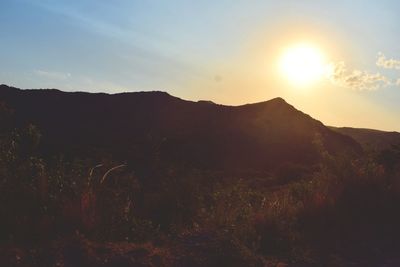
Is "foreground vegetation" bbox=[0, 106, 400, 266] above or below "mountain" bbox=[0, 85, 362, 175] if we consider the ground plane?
below

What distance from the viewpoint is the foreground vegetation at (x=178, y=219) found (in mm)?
6223

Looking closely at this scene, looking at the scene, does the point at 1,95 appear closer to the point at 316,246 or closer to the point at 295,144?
the point at 295,144

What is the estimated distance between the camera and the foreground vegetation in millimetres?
6223

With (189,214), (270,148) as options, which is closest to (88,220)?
(189,214)

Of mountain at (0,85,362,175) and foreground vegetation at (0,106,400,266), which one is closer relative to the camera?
foreground vegetation at (0,106,400,266)

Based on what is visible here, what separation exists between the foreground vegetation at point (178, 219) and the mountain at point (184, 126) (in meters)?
38.6

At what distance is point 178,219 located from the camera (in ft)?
27.8

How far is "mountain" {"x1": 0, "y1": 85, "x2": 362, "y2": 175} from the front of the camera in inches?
2176

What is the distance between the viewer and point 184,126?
217ft

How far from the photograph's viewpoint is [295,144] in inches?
2324

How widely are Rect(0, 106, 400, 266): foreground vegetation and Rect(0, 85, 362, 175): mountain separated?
38.6m

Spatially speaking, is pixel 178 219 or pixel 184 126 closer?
pixel 178 219

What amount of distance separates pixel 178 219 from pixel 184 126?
57.8 m

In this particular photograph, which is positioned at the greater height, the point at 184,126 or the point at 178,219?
the point at 184,126
